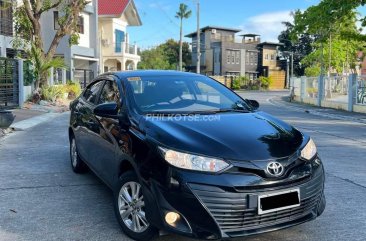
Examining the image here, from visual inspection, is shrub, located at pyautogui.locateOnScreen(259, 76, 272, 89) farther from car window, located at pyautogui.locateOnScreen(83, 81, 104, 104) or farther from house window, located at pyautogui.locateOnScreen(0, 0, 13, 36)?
car window, located at pyautogui.locateOnScreen(83, 81, 104, 104)

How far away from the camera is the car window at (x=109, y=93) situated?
4.83 metres

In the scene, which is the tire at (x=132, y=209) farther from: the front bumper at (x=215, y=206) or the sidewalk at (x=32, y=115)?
the sidewalk at (x=32, y=115)

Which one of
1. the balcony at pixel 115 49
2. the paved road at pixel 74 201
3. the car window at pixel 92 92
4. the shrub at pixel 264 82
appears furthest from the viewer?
the shrub at pixel 264 82

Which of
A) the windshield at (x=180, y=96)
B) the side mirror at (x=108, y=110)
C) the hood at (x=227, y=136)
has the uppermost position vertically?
the windshield at (x=180, y=96)

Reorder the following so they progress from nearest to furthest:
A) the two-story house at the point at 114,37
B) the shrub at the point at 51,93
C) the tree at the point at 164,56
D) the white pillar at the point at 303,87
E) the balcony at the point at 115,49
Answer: the shrub at the point at 51,93
the white pillar at the point at 303,87
the balcony at the point at 115,49
the two-story house at the point at 114,37
the tree at the point at 164,56

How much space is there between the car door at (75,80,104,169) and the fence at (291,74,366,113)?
1559cm

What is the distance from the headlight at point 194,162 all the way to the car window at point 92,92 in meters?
2.41

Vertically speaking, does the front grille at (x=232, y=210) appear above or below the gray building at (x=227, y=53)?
below

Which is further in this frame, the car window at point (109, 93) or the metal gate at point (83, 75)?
the metal gate at point (83, 75)

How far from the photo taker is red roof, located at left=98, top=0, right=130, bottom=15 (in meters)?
38.2

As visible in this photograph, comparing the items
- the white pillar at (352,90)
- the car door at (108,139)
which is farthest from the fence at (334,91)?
the car door at (108,139)

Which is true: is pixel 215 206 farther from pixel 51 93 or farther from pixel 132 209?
pixel 51 93

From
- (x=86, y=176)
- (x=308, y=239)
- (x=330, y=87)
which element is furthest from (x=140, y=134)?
(x=330, y=87)

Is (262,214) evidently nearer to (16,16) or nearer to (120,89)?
(120,89)
